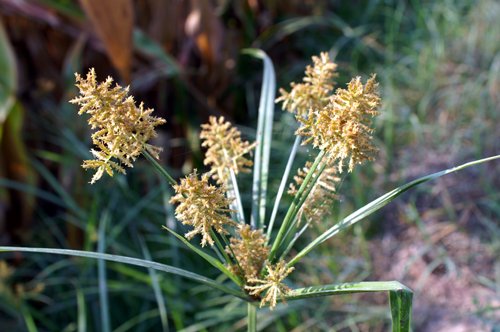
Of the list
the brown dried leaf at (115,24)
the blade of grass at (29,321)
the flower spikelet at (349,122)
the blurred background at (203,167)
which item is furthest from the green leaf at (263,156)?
the blade of grass at (29,321)

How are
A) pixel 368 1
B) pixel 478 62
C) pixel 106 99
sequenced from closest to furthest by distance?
pixel 106 99, pixel 478 62, pixel 368 1

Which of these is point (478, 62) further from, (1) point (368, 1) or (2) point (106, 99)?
(2) point (106, 99)

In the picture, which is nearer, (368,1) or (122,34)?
(122,34)

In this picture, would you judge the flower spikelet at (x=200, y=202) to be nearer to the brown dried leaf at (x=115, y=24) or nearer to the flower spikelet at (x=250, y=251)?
the flower spikelet at (x=250, y=251)

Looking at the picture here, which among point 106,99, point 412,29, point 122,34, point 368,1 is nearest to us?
point 106,99

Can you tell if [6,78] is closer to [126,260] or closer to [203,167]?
[203,167]

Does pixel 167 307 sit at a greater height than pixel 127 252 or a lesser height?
lesser

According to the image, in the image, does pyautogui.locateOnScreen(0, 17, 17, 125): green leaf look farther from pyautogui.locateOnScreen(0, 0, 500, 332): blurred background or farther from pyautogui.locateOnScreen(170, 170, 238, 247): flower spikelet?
pyautogui.locateOnScreen(170, 170, 238, 247): flower spikelet

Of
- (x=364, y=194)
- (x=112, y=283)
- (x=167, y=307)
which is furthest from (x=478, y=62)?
(x=112, y=283)

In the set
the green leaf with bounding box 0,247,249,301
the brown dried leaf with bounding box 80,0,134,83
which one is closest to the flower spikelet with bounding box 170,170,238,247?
the green leaf with bounding box 0,247,249,301
